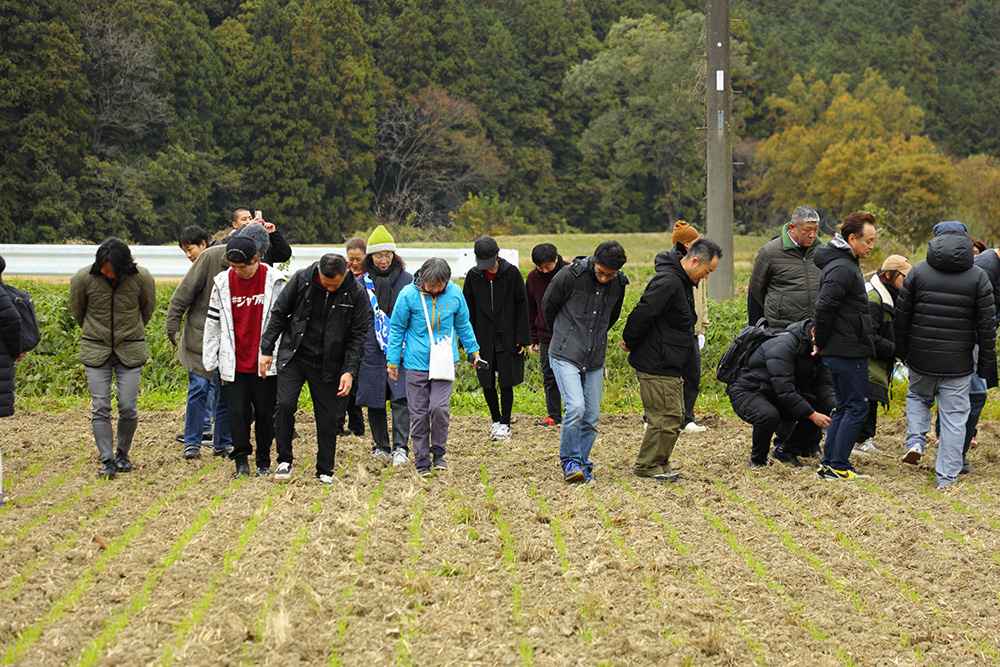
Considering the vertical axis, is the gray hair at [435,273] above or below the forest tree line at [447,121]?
below

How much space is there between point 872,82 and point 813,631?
55481 mm

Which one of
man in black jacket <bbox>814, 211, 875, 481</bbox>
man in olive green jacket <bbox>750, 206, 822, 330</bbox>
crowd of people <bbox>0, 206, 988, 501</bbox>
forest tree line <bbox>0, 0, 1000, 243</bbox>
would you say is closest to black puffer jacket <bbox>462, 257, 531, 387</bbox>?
crowd of people <bbox>0, 206, 988, 501</bbox>

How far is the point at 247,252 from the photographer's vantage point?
7.27 meters

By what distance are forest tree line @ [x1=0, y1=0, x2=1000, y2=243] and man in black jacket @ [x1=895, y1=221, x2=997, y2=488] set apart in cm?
2320

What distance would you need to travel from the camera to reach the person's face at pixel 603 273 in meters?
7.30

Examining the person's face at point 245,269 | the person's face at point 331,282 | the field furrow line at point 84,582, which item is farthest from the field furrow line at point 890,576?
the field furrow line at point 84,582

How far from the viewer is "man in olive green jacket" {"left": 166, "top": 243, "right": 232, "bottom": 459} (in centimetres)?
816

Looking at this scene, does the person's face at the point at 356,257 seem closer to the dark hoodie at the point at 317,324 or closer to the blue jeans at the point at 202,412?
the dark hoodie at the point at 317,324

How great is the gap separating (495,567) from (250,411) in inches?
115

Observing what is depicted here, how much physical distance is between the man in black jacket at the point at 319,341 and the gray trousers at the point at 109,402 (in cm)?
116

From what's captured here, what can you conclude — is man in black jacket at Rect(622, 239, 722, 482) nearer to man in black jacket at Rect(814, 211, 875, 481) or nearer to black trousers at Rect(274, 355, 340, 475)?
man in black jacket at Rect(814, 211, 875, 481)

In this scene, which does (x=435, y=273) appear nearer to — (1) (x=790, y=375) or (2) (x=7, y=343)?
(1) (x=790, y=375)

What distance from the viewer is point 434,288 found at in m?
7.60

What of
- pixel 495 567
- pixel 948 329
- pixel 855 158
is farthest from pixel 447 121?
pixel 495 567
